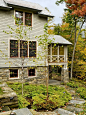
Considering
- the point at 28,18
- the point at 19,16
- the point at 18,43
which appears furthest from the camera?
the point at 28,18

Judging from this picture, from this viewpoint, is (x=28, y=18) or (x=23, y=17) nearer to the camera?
(x=23, y=17)

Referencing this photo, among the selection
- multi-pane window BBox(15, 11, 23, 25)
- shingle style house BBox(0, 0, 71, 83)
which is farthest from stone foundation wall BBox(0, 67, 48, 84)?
multi-pane window BBox(15, 11, 23, 25)

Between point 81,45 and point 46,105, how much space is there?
37.0 ft

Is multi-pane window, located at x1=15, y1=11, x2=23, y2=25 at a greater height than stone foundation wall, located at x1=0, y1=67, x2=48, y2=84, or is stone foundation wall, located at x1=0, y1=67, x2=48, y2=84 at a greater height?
multi-pane window, located at x1=15, y1=11, x2=23, y2=25

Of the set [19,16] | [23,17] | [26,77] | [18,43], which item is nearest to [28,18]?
[23,17]

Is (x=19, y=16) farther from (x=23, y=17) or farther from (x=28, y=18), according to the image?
(x=28, y=18)

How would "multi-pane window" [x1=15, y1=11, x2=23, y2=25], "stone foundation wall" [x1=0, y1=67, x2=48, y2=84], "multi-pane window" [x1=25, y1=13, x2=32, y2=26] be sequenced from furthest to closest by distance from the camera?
"multi-pane window" [x1=25, y1=13, x2=32, y2=26]
"multi-pane window" [x1=15, y1=11, x2=23, y2=25]
"stone foundation wall" [x1=0, y1=67, x2=48, y2=84]

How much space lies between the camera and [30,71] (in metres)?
12.0

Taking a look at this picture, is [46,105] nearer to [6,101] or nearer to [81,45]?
[6,101]

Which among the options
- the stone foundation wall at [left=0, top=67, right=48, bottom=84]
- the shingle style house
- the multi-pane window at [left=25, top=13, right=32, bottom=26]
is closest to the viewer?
the shingle style house

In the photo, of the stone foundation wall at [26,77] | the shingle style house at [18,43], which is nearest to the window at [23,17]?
the shingle style house at [18,43]

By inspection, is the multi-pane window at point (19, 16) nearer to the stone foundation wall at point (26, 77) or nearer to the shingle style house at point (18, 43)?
the shingle style house at point (18, 43)

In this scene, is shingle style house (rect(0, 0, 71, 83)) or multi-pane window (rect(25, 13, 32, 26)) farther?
multi-pane window (rect(25, 13, 32, 26))

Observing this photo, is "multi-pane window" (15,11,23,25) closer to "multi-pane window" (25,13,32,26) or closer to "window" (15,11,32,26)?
"window" (15,11,32,26)
